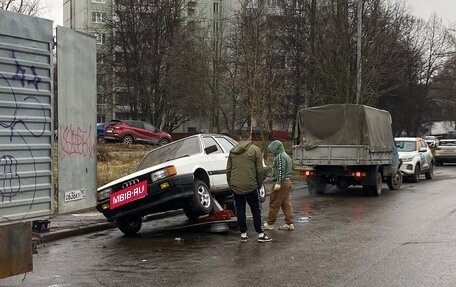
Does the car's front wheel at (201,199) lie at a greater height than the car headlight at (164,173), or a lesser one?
lesser

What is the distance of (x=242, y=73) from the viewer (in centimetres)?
2670

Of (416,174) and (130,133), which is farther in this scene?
(130,133)

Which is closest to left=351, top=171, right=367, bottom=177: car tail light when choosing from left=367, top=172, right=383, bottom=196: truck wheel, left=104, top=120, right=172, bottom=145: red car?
left=367, top=172, right=383, bottom=196: truck wheel

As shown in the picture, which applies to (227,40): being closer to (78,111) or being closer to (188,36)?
(188,36)

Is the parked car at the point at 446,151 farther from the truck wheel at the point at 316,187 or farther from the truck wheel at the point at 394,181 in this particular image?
the truck wheel at the point at 316,187

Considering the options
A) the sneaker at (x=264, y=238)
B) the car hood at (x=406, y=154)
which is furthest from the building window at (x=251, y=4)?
the sneaker at (x=264, y=238)

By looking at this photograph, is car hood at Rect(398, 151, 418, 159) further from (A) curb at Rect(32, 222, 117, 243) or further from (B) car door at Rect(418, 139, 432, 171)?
(A) curb at Rect(32, 222, 117, 243)

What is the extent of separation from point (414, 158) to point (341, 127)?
6040mm

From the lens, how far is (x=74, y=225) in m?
11.0

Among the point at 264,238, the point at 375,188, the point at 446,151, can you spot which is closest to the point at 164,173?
the point at 264,238

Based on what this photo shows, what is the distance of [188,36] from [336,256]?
34.4 metres

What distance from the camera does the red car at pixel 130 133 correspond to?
101 feet

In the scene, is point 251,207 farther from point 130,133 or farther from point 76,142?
point 130,133

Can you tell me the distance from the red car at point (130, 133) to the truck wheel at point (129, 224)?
20496 millimetres
